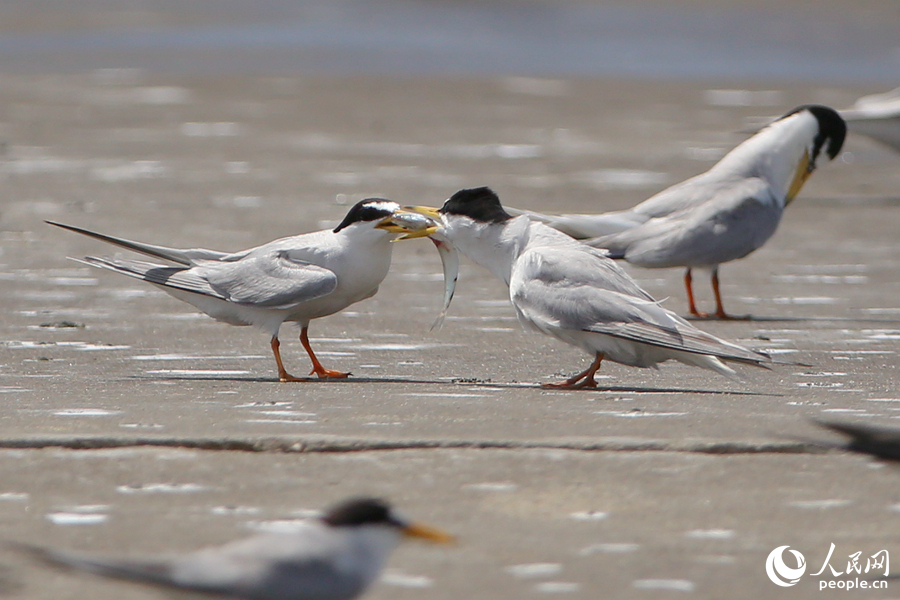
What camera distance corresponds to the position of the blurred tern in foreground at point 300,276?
17.7 feet

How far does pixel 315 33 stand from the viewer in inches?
976

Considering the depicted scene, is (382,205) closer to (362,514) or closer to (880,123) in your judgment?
(362,514)

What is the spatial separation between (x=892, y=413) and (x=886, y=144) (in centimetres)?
721

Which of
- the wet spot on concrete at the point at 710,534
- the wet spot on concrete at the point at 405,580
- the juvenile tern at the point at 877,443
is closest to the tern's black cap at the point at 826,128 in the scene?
the wet spot on concrete at the point at 710,534

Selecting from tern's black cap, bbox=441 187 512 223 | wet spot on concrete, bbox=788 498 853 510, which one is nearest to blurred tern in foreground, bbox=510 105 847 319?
tern's black cap, bbox=441 187 512 223

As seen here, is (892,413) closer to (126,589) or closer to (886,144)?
(126,589)

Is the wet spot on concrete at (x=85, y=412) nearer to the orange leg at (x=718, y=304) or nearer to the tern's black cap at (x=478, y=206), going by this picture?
the tern's black cap at (x=478, y=206)

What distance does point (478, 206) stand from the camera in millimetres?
5504

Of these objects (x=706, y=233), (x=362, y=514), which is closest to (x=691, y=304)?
(x=706, y=233)

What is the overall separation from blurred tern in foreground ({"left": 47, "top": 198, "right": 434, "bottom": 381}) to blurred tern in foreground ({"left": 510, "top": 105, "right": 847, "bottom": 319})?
1131mm

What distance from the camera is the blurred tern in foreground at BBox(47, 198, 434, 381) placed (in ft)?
17.7

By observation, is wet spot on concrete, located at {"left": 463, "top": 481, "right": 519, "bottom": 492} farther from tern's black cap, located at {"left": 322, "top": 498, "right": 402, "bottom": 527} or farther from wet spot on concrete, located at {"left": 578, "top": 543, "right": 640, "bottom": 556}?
tern's black cap, located at {"left": 322, "top": 498, "right": 402, "bottom": 527}

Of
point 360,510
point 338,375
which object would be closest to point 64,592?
point 360,510

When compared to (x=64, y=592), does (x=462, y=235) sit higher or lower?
higher
